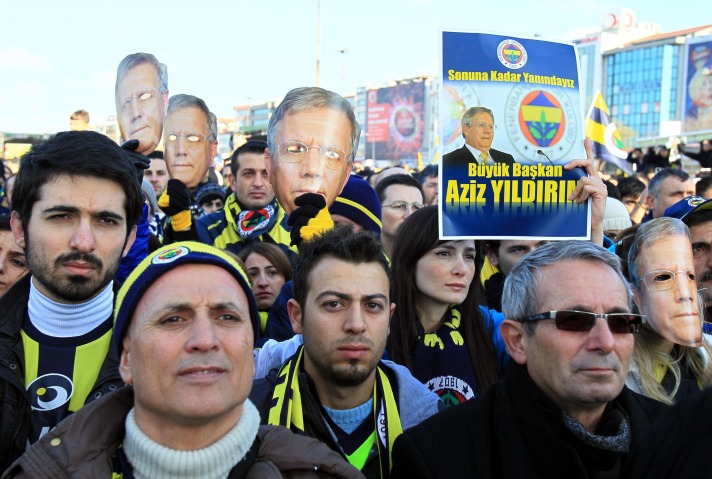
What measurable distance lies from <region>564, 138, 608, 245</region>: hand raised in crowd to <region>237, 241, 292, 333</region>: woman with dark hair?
6.42 feet

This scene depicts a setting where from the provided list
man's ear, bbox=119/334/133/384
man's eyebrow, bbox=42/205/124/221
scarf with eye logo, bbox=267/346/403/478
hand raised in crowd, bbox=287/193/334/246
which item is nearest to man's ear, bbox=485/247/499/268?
hand raised in crowd, bbox=287/193/334/246

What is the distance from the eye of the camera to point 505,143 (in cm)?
351

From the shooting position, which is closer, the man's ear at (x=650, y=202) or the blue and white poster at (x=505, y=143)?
the blue and white poster at (x=505, y=143)

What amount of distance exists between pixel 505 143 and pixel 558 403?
64.5 inches

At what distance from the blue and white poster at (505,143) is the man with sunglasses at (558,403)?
1086mm

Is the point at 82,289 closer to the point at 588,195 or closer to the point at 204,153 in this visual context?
the point at 204,153

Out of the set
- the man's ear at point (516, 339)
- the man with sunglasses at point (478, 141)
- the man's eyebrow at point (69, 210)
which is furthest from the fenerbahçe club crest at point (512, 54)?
the man's eyebrow at point (69, 210)

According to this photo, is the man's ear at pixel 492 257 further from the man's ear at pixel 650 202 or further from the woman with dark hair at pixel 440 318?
the man's ear at pixel 650 202

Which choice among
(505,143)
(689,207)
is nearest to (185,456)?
(505,143)

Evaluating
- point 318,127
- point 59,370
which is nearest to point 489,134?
point 318,127

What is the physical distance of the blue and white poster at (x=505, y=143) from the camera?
11.3 feet

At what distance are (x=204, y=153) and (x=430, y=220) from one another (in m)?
1.38

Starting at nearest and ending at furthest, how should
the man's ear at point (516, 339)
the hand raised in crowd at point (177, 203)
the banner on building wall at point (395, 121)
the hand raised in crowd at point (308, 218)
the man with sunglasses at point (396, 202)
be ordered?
the man's ear at point (516, 339), the hand raised in crowd at point (308, 218), the hand raised in crowd at point (177, 203), the man with sunglasses at point (396, 202), the banner on building wall at point (395, 121)

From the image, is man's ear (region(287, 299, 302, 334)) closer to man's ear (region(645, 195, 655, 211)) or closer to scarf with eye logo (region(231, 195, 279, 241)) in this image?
scarf with eye logo (region(231, 195, 279, 241))
